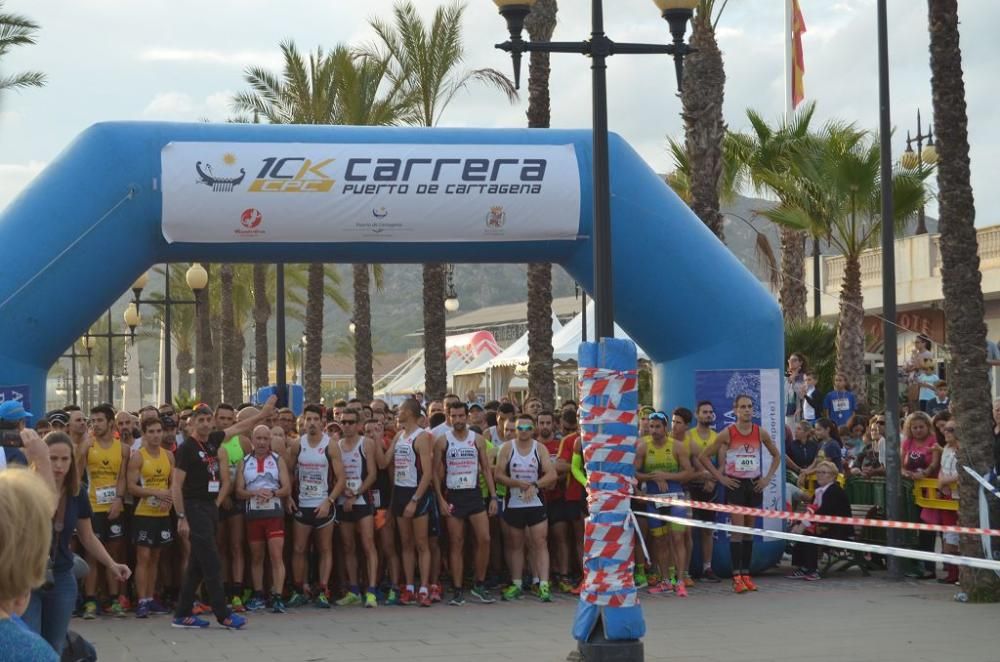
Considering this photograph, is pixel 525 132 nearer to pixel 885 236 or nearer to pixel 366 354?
pixel 885 236

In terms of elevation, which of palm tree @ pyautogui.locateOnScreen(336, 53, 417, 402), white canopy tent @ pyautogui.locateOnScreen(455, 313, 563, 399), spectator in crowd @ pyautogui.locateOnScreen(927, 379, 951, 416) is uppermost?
palm tree @ pyautogui.locateOnScreen(336, 53, 417, 402)

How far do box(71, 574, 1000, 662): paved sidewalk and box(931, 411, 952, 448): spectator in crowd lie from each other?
168 centimetres

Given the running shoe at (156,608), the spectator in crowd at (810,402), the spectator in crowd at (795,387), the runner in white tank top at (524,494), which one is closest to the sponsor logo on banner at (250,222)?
the runner in white tank top at (524,494)

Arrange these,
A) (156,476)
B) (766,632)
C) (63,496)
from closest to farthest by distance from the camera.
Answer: (63,496), (766,632), (156,476)

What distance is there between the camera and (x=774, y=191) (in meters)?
26.7

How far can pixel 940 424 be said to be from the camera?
14.4 meters

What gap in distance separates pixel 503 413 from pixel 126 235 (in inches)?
161

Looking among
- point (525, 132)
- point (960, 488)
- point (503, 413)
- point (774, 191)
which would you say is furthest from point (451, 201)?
point (774, 191)

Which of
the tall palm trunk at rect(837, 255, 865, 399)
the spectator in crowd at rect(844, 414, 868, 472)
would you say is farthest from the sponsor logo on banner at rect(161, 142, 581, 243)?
the tall palm trunk at rect(837, 255, 865, 399)

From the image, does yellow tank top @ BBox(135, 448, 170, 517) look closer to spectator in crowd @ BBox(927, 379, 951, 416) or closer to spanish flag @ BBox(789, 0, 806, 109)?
spectator in crowd @ BBox(927, 379, 951, 416)

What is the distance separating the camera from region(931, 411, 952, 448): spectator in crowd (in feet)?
47.1

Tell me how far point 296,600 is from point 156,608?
4.14ft

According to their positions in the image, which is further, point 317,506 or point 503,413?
point 503,413

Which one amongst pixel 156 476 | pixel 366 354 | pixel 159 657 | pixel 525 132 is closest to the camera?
pixel 159 657
